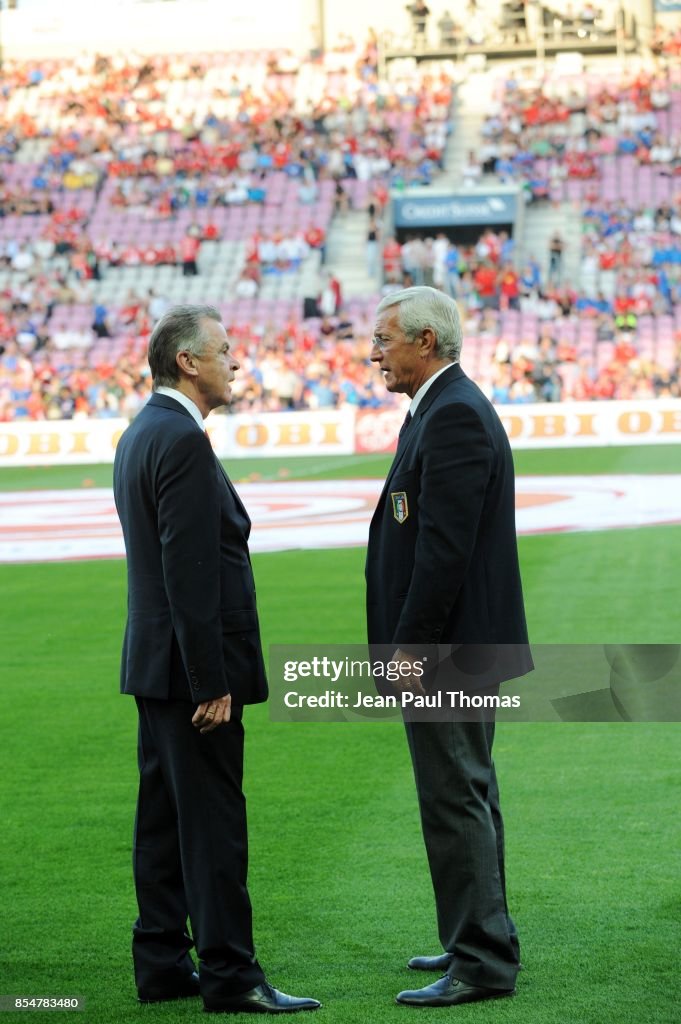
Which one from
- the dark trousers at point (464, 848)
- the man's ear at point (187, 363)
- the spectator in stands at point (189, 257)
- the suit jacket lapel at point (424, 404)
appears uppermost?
the spectator in stands at point (189, 257)

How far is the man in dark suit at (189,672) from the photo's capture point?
385cm

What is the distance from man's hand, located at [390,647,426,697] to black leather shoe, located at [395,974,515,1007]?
2.58ft

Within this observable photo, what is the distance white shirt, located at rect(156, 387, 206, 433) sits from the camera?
4.00 metres

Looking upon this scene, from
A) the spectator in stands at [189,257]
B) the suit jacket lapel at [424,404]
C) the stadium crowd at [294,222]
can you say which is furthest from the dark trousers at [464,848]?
the spectator in stands at [189,257]

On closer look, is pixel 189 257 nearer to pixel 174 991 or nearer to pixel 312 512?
pixel 312 512

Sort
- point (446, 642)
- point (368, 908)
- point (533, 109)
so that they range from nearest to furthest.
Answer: point (446, 642) < point (368, 908) < point (533, 109)

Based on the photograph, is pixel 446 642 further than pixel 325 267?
No

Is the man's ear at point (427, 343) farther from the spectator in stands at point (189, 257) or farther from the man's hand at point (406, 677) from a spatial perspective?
the spectator in stands at point (189, 257)

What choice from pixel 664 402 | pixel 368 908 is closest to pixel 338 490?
pixel 664 402

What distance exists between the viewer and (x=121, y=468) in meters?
4.08

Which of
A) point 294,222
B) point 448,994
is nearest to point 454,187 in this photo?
point 294,222

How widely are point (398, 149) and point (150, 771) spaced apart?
34779 millimetres

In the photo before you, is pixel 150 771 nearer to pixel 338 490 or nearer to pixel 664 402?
pixel 338 490

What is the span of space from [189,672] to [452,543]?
0.76m
